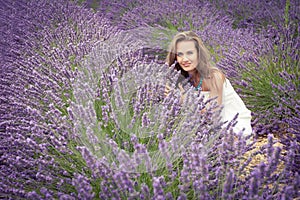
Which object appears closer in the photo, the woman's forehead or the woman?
the woman

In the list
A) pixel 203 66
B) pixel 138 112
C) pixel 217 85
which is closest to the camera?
pixel 138 112

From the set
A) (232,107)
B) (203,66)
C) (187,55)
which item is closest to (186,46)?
(187,55)

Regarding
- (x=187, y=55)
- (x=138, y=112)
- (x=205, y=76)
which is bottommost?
A: (x=138, y=112)

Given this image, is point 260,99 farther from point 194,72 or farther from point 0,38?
point 0,38

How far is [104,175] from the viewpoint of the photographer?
1.08m

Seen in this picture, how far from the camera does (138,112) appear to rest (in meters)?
1.52

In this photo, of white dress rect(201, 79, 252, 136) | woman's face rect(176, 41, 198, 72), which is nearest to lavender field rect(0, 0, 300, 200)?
white dress rect(201, 79, 252, 136)

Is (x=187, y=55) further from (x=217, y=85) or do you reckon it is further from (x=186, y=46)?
(x=217, y=85)

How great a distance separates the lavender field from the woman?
0.16 metres

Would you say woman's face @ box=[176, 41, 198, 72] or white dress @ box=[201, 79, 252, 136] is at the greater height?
woman's face @ box=[176, 41, 198, 72]

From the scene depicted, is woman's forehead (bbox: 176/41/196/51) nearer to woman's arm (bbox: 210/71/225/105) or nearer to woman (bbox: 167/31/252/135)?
woman (bbox: 167/31/252/135)

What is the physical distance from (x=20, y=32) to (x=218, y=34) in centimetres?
215

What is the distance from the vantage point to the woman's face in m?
2.24

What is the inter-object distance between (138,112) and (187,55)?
3.08 ft
